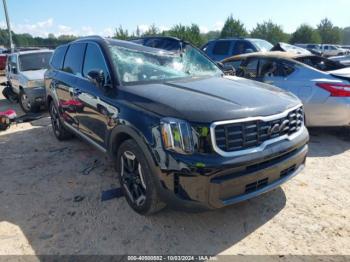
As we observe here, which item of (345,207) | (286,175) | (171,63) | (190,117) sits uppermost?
(171,63)

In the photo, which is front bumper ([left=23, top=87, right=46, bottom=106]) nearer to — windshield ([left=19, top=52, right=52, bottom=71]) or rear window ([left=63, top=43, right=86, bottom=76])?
windshield ([left=19, top=52, right=52, bottom=71])

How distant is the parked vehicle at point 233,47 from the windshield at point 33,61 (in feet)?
18.7

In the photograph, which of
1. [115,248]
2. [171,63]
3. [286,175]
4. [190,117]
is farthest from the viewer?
[171,63]

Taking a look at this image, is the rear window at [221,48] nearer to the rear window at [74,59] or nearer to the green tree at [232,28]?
the rear window at [74,59]

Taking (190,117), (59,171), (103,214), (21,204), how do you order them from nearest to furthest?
(190,117), (103,214), (21,204), (59,171)

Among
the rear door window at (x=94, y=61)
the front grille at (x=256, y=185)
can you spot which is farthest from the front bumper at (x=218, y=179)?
the rear door window at (x=94, y=61)

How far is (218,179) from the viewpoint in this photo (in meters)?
2.62

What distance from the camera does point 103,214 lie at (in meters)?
3.42

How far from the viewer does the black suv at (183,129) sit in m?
2.66

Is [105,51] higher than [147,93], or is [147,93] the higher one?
[105,51]

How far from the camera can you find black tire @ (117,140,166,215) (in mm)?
3004

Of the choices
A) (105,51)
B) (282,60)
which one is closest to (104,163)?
(105,51)

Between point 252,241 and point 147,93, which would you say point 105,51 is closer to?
point 147,93

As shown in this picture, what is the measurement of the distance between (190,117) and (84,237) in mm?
1565
